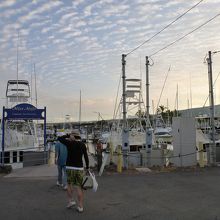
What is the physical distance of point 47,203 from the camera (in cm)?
805

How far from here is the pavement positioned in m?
6.97

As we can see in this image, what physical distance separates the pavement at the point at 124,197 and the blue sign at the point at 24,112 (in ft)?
13.5

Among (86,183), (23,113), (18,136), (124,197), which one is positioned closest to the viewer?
(86,183)

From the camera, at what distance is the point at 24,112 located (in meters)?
16.6

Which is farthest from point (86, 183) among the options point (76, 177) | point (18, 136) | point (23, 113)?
point (18, 136)

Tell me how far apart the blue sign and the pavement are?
13.5ft

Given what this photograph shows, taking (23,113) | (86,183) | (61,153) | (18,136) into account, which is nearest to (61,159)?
(61,153)

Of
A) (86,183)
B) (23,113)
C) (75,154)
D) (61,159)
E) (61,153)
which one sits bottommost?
(86,183)

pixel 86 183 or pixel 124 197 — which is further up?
pixel 86 183

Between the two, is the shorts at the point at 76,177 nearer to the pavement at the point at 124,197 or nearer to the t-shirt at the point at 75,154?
the t-shirt at the point at 75,154

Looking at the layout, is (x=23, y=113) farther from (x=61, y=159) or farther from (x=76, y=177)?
(x=76, y=177)

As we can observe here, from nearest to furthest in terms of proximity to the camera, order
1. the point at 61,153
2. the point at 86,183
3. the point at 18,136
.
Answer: the point at 86,183, the point at 61,153, the point at 18,136

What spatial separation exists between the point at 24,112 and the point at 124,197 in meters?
9.37

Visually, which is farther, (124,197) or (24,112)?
(24,112)
